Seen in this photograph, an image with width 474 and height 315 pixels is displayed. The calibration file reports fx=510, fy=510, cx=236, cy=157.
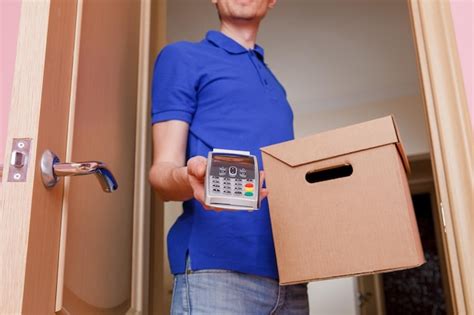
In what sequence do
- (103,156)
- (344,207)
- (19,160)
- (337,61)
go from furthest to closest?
1. (337,61)
2. (103,156)
3. (344,207)
4. (19,160)

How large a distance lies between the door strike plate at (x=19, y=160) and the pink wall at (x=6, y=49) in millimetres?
346

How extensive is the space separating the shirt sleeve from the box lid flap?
264mm

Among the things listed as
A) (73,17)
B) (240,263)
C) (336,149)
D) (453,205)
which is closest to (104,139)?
(73,17)

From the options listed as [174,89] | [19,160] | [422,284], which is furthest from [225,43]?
[422,284]

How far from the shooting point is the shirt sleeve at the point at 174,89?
1044 mm

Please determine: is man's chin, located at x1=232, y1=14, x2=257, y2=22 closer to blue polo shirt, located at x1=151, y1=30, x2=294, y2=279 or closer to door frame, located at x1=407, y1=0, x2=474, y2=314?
blue polo shirt, located at x1=151, y1=30, x2=294, y2=279

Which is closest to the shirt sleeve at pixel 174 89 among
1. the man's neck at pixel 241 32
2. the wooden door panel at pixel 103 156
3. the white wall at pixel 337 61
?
the wooden door panel at pixel 103 156

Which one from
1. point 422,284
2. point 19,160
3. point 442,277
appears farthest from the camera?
point 422,284

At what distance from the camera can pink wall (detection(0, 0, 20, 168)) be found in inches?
40.2

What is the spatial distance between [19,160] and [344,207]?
0.49 m

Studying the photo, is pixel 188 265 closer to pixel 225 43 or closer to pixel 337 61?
pixel 225 43

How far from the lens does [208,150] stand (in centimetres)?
103

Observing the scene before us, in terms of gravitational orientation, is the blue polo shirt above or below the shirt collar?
below

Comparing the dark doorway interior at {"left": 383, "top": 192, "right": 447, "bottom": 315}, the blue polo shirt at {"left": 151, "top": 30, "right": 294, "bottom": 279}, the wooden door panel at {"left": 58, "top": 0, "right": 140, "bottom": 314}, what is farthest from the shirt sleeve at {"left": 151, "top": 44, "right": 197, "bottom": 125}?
the dark doorway interior at {"left": 383, "top": 192, "right": 447, "bottom": 315}
